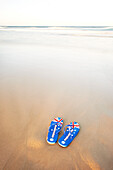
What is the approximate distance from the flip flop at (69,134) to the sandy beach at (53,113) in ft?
0.26

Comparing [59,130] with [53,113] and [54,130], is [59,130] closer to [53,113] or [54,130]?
[54,130]

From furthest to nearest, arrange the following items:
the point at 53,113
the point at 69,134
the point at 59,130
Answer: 1. the point at 53,113
2. the point at 59,130
3. the point at 69,134

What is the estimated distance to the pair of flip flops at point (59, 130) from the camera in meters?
2.26

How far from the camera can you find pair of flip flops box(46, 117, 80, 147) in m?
2.26

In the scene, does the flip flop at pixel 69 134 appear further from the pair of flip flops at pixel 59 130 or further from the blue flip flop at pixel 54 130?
the blue flip flop at pixel 54 130

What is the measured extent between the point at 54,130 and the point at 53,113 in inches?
21.1

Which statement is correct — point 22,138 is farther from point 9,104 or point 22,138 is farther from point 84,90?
point 84,90

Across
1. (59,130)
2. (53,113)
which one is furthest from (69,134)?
(53,113)

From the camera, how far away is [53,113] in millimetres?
2979

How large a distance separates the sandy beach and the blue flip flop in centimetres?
9

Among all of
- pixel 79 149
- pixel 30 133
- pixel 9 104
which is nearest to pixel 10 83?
pixel 9 104

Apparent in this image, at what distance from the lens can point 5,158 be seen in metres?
1.98

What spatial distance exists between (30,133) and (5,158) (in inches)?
22.7

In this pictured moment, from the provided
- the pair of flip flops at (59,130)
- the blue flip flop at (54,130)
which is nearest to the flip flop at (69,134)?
the pair of flip flops at (59,130)
